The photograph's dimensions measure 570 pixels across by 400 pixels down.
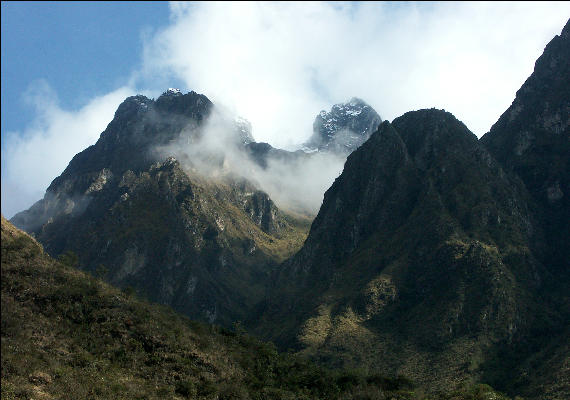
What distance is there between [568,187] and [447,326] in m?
87.9

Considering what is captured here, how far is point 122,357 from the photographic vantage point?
6053 centimetres

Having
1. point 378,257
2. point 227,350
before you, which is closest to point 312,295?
point 378,257

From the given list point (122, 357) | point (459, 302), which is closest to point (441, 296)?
point (459, 302)

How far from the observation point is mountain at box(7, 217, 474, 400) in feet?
154

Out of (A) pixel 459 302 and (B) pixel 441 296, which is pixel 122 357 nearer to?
(A) pixel 459 302

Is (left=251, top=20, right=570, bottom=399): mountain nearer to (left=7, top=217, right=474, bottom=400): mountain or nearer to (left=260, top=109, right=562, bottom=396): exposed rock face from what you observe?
(left=260, top=109, right=562, bottom=396): exposed rock face

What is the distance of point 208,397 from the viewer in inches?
2413

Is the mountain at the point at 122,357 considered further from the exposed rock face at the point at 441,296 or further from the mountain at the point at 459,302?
the exposed rock face at the point at 441,296

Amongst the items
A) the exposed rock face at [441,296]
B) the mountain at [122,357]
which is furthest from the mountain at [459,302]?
the mountain at [122,357]

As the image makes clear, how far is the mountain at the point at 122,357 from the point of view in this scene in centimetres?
4697

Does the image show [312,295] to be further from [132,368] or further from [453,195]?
[132,368]

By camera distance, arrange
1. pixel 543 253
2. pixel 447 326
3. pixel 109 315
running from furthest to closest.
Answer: pixel 543 253 → pixel 447 326 → pixel 109 315

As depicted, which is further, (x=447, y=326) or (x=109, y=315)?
(x=447, y=326)

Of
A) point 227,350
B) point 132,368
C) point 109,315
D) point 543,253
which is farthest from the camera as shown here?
point 543,253
